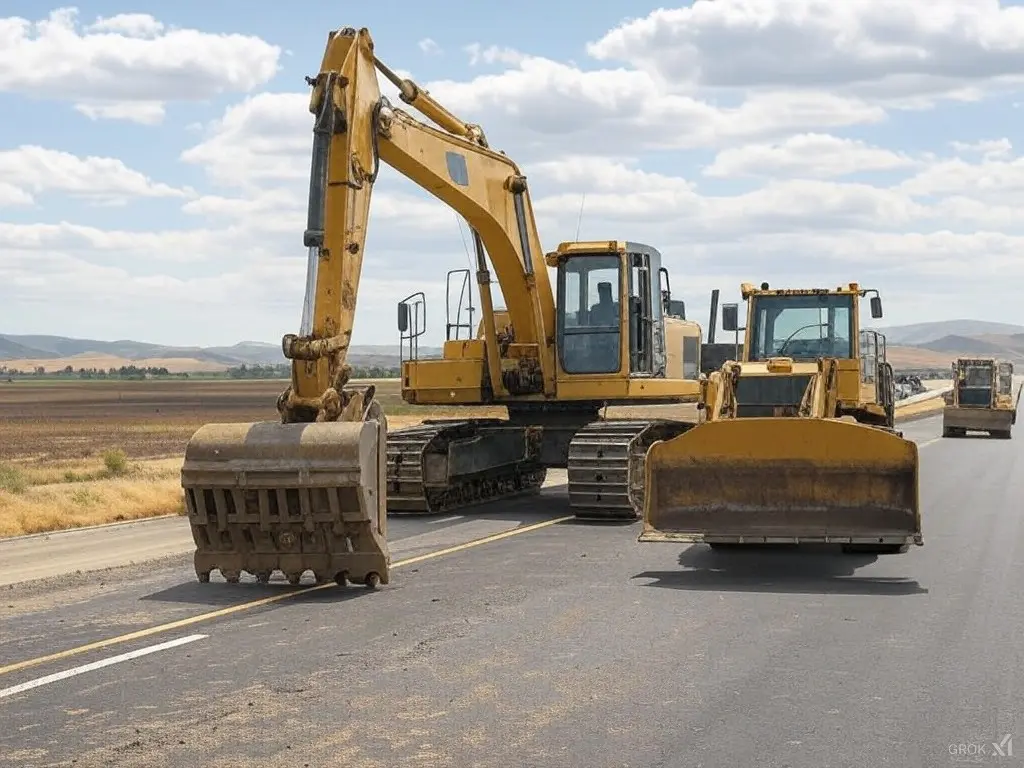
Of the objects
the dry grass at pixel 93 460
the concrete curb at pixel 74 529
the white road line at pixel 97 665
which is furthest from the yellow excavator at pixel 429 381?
the dry grass at pixel 93 460

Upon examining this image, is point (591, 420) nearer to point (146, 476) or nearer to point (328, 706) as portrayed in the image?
point (146, 476)

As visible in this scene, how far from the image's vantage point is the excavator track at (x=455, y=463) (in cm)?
1984

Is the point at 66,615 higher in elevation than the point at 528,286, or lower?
lower

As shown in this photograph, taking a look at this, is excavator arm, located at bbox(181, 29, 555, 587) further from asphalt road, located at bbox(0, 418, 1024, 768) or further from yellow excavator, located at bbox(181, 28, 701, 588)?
asphalt road, located at bbox(0, 418, 1024, 768)

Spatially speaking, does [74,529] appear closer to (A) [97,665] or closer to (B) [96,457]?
(A) [97,665]

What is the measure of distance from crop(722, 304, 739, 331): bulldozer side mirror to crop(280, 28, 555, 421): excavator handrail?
4046 millimetres

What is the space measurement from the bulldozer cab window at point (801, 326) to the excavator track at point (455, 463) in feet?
14.6

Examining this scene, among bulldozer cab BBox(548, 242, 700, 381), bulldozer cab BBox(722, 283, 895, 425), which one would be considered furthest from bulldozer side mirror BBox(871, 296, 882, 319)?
bulldozer cab BBox(548, 242, 700, 381)

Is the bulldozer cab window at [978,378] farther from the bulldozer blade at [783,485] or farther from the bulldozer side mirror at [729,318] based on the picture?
the bulldozer blade at [783,485]

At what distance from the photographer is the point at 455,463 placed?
66.6 feet

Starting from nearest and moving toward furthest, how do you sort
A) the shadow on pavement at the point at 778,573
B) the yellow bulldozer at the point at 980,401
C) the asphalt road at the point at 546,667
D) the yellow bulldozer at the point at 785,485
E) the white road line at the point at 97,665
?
the asphalt road at the point at 546,667, the white road line at the point at 97,665, the shadow on pavement at the point at 778,573, the yellow bulldozer at the point at 785,485, the yellow bulldozer at the point at 980,401

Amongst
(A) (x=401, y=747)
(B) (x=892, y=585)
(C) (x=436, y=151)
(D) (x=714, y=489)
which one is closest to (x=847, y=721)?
(A) (x=401, y=747)

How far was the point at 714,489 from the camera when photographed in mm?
14055

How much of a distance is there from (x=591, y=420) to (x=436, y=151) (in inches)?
226
